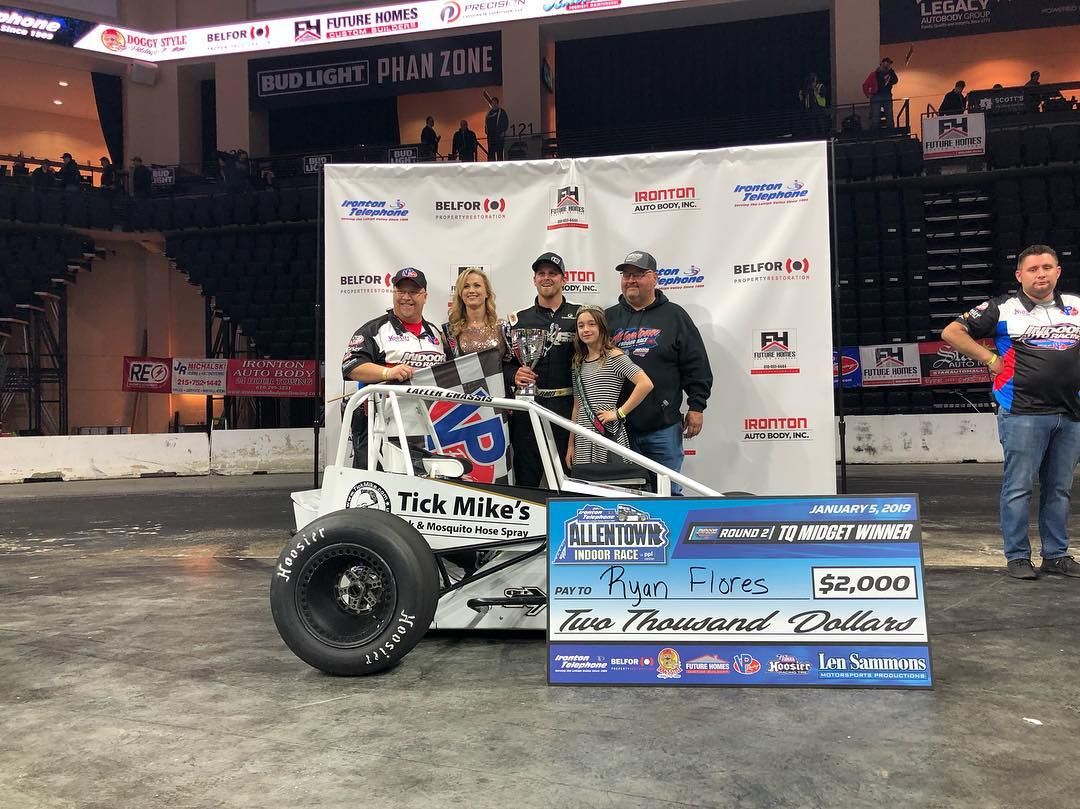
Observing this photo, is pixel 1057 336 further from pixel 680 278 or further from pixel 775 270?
pixel 680 278

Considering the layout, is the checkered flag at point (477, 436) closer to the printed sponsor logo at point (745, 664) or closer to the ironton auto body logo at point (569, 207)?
the ironton auto body logo at point (569, 207)

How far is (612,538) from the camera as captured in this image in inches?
121

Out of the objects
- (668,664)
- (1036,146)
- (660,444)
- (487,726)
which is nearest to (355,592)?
(487,726)

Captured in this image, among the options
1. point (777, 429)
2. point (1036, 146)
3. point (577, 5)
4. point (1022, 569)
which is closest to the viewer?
point (1022, 569)

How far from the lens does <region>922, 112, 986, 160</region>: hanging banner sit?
1502cm

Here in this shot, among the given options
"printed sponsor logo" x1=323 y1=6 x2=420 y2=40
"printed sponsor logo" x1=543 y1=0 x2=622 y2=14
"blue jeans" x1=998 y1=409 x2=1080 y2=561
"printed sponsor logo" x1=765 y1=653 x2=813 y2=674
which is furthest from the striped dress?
"printed sponsor logo" x1=323 y1=6 x2=420 y2=40

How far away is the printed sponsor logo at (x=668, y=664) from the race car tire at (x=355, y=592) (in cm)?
90

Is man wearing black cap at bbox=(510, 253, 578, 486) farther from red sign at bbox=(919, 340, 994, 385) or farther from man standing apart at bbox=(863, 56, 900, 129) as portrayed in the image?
man standing apart at bbox=(863, 56, 900, 129)

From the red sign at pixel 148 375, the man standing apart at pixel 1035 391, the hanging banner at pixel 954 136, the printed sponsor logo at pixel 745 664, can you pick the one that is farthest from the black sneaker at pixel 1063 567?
the red sign at pixel 148 375

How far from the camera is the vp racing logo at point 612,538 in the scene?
3057 mm

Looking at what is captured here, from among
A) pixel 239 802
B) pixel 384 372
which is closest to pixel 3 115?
pixel 384 372

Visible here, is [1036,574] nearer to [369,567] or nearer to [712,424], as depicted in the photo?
[712,424]

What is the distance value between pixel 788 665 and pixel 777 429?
91.1 inches

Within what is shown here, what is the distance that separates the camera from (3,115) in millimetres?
24047
